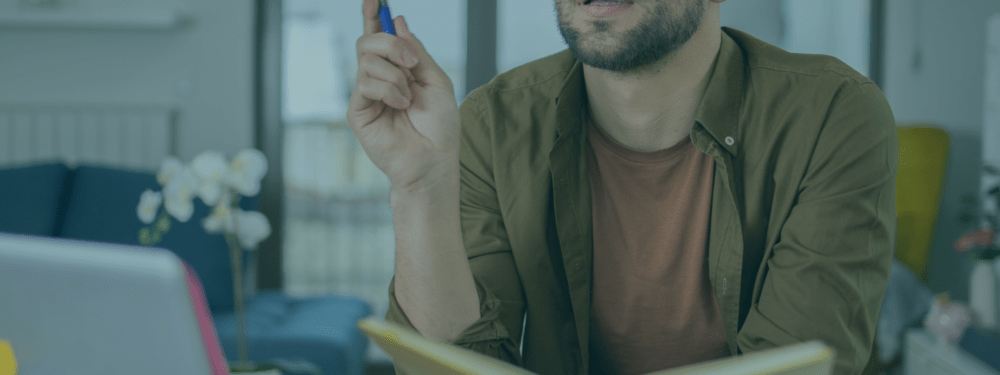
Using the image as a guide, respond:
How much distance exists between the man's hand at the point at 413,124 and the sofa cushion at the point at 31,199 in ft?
6.68

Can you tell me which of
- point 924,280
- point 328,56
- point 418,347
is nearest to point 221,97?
point 328,56

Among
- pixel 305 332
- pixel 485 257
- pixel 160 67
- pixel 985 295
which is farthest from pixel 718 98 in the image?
pixel 160 67

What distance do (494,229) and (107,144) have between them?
8.01 feet

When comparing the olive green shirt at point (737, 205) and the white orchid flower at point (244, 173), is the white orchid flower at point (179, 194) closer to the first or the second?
the white orchid flower at point (244, 173)

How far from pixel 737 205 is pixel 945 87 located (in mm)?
2666

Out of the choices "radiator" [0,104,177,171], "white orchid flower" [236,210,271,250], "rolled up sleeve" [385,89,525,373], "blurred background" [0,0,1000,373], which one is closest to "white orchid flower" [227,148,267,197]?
"white orchid flower" [236,210,271,250]

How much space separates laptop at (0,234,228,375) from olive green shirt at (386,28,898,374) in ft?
1.63

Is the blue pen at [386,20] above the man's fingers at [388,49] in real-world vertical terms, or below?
above

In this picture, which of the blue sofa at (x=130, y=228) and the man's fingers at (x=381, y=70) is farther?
the blue sofa at (x=130, y=228)

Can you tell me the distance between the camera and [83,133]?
8.98ft

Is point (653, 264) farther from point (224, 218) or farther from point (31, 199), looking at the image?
point (31, 199)

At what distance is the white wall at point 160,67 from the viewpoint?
2752 millimetres

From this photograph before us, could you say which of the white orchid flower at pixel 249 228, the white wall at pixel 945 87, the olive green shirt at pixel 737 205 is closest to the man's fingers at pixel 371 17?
the olive green shirt at pixel 737 205

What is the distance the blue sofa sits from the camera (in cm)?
220
